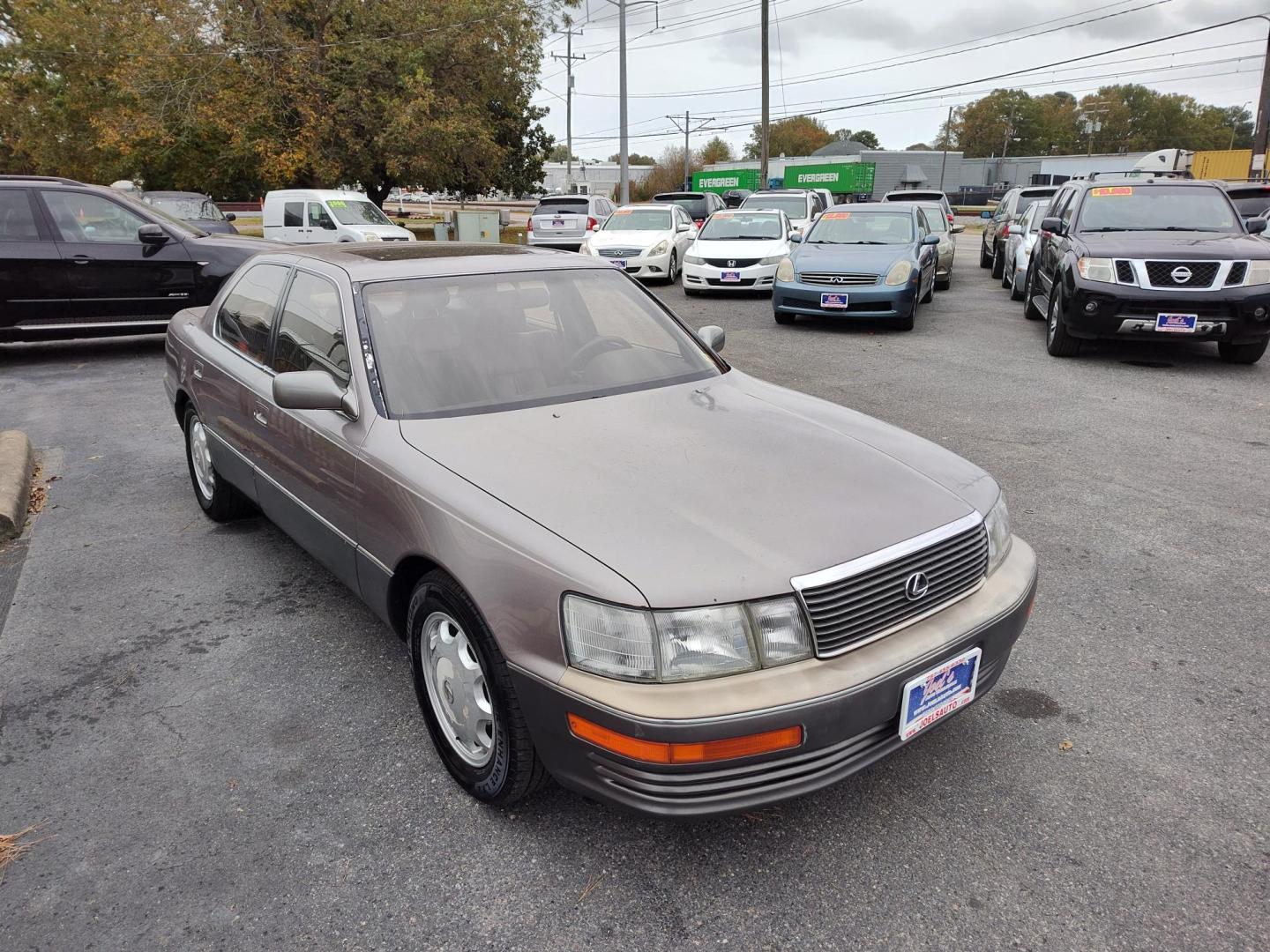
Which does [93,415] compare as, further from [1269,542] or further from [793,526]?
[1269,542]

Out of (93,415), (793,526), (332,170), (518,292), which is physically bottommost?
(93,415)

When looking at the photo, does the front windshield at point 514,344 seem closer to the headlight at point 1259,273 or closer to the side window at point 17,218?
the headlight at point 1259,273

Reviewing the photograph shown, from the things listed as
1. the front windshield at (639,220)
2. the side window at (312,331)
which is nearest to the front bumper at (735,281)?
the front windshield at (639,220)

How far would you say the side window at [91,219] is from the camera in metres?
8.98

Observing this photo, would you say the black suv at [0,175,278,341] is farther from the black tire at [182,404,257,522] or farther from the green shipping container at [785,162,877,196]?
the green shipping container at [785,162,877,196]

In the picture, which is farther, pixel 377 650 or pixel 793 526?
pixel 377 650

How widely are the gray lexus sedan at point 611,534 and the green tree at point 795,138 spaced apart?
113 m

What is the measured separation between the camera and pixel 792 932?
2.13m

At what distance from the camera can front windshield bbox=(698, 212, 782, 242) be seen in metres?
14.5

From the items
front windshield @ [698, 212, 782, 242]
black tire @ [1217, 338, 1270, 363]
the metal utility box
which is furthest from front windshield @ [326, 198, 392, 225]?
black tire @ [1217, 338, 1270, 363]

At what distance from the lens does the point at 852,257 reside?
1081cm

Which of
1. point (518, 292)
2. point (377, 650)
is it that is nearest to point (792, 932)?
point (377, 650)

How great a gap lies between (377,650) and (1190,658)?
3126mm

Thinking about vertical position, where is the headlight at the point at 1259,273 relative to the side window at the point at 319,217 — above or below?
below
